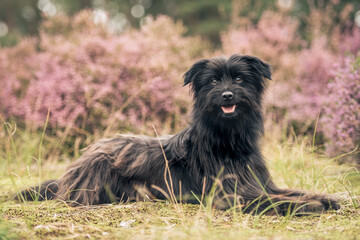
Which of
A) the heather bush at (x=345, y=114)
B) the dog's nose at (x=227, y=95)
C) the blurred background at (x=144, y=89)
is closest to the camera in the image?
the dog's nose at (x=227, y=95)

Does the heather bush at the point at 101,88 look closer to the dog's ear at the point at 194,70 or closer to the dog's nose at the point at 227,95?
the dog's ear at the point at 194,70

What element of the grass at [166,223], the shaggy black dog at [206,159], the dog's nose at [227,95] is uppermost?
the dog's nose at [227,95]

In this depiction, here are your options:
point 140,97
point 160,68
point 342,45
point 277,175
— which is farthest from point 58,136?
point 342,45

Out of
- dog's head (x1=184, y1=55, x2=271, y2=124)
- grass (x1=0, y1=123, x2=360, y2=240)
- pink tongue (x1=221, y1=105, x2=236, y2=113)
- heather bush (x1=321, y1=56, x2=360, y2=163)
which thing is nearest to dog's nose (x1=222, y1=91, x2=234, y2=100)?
dog's head (x1=184, y1=55, x2=271, y2=124)

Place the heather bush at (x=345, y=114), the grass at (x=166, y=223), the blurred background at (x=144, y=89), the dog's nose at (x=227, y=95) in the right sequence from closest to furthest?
the grass at (x=166, y=223) → the dog's nose at (x=227, y=95) → the heather bush at (x=345, y=114) → the blurred background at (x=144, y=89)

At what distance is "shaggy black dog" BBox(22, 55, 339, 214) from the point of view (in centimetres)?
334

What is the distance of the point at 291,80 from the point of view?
866cm

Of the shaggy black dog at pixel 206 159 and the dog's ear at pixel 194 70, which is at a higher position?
the dog's ear at pixel 194 70

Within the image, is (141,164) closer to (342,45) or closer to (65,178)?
(65,178)

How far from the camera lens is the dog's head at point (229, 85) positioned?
131 inches

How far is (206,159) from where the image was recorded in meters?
3.50

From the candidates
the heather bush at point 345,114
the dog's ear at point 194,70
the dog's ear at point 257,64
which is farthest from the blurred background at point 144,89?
the dog's ear at point 257,64

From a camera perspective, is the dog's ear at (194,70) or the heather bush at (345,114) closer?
the dog's ear at (194,70)

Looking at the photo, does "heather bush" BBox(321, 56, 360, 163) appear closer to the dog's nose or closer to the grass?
the grass
